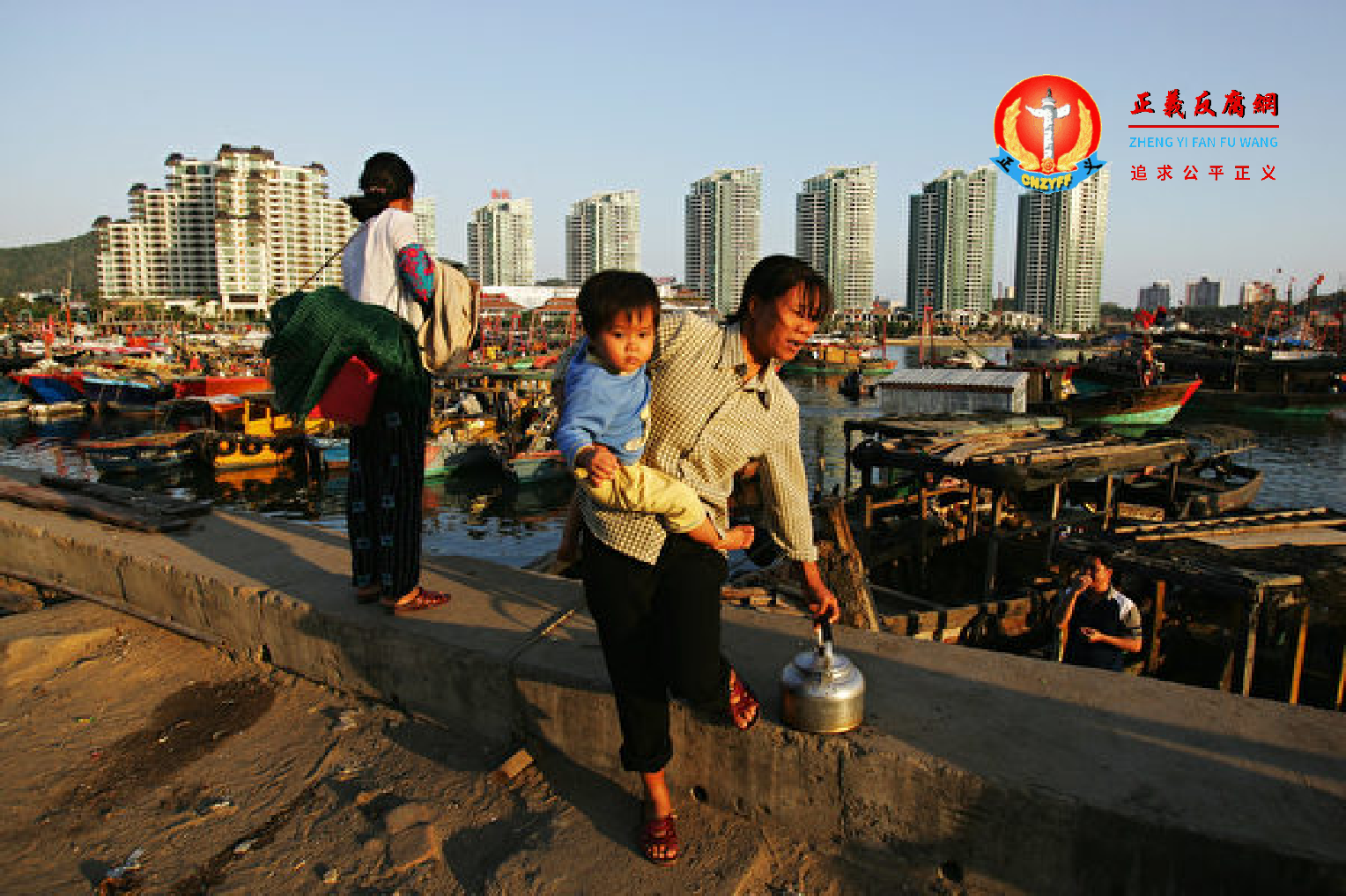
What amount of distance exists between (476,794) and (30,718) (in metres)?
2.17

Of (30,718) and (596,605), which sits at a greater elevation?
(596,605)

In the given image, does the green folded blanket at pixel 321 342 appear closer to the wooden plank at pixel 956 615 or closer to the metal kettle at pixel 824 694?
the metal kettle at pixel 824 694

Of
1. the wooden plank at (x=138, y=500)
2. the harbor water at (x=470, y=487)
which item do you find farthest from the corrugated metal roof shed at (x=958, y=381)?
the wooden plank at (x=138, y=500)

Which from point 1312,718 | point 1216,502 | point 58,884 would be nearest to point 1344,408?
point 1216,502

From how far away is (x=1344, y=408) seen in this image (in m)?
40.0

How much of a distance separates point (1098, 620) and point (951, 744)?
3.67m

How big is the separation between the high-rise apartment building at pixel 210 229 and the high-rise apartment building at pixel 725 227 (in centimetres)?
4450

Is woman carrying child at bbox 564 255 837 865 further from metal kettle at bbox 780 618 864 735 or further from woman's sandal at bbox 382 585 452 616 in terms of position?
woman's sandal at bbox 382 585 452 616

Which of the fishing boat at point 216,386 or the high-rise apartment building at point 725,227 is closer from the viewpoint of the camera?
the fishing boat at point 216,386

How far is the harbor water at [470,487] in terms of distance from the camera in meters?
19.5

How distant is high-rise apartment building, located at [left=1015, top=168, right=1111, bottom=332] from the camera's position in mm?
120688

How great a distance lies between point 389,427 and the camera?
3.25 m

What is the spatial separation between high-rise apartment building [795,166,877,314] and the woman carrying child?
128 meters

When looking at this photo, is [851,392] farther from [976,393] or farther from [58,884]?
[58,884]
